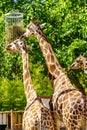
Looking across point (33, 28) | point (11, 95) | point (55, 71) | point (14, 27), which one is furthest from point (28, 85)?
point (11, 95)

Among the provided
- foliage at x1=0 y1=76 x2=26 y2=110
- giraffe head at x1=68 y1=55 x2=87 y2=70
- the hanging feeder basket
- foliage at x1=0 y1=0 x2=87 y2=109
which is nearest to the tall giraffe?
giraffe head at x1=68 y1=55 x2=87 y2=70

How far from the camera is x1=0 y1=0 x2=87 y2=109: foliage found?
648 inches

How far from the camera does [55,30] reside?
1709 cm

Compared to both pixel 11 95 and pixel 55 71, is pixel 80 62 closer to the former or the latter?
pixel 55 71

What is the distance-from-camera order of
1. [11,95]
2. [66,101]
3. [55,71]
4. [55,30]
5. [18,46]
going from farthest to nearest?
[11,95] < [55,30] < [18,46] < [55,71] < [66,101]

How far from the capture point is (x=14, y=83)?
25.5 m

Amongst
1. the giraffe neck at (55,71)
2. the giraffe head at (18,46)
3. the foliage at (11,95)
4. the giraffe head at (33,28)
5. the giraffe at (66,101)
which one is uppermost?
the giraffe head at (33,28)

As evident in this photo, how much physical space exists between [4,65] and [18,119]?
2025 mm

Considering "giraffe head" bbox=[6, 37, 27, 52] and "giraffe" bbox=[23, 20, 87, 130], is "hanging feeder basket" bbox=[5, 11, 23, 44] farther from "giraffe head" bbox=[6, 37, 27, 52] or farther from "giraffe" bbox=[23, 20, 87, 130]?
"giraffe" bbox=[23, 20, 87, 130]

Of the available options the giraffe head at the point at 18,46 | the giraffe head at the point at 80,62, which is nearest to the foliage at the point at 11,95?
the giraffe head at the point at 80,62

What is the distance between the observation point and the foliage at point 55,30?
54.0ft

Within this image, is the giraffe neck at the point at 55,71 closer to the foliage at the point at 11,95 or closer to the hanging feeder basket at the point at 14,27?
the hanging feeder basket at the point at 14,27

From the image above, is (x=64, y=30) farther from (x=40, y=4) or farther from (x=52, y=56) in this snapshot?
(x=52, y=56)

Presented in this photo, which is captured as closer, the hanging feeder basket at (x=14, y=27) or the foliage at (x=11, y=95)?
the hanging feeder basket at (x=14, y=27)
